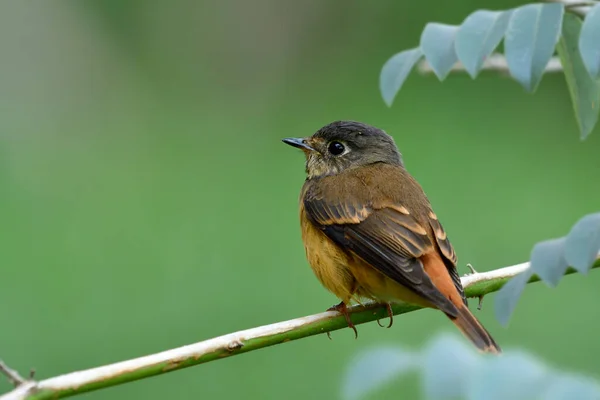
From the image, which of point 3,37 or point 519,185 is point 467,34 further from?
point 3,37

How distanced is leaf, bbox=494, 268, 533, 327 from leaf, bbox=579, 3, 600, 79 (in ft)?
2.26

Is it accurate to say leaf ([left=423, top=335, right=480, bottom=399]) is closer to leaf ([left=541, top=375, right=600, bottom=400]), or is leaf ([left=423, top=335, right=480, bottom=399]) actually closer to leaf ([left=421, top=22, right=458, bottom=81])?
leaf ([left=541, top=375, right=600, bottom=400])

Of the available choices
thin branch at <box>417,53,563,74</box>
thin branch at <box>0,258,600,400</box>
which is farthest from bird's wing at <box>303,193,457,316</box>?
thin branch at <box>417,53,563,74</box>

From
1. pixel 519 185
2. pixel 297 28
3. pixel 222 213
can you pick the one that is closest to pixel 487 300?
pixel 519 185

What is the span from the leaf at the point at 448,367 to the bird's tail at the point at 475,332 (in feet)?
0.15

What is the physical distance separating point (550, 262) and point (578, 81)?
1.07 meters

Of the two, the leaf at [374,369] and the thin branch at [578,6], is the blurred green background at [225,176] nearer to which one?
the leaf at [374,369]

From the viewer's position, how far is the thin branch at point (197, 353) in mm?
3039

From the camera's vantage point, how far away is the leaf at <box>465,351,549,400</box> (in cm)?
334

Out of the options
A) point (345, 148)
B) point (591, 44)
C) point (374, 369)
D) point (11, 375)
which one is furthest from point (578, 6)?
point (11, 375)

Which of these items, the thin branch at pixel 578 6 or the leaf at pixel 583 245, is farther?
the thin branch at pixel 578 6

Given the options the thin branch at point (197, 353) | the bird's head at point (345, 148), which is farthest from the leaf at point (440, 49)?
the bird's head at point (345, 148)

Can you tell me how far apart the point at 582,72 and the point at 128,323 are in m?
4.06

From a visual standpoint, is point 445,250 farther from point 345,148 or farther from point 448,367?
point 345,148
